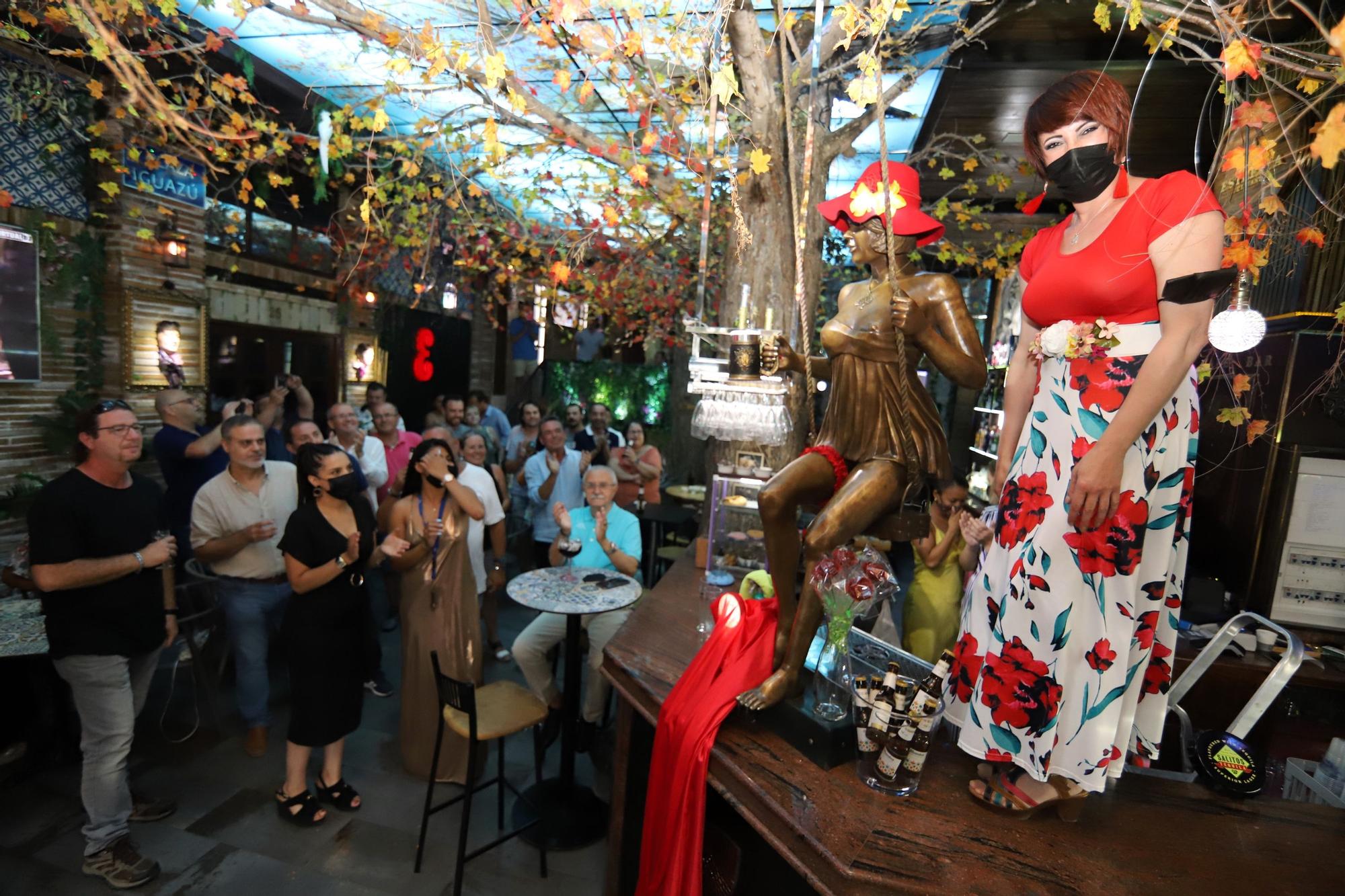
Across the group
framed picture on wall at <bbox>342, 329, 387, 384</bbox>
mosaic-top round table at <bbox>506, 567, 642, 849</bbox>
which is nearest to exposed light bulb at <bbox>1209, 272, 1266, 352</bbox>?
mosaic-top round table at <bbox>506, 567, 642, 849</bbox>

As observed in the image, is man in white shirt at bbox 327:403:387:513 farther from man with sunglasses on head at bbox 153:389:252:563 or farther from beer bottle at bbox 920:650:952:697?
beer bottle at bbox 920:650:952:697

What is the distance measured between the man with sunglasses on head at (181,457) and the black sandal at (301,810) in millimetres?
2475

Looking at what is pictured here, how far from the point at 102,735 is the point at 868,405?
139 inches

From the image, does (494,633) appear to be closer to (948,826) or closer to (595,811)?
(595,811)

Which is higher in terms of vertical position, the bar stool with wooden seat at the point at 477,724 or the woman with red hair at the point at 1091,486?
the woman with red hair at the point at 1091,486

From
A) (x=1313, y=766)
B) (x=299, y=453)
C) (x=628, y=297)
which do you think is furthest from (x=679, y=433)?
(x=1313, y=766)

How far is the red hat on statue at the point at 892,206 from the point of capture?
6.31 ft

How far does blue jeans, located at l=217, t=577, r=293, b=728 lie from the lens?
3855 mm

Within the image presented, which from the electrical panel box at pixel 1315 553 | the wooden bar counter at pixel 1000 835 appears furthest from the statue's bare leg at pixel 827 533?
the electrical panel box at pixel 1315 553

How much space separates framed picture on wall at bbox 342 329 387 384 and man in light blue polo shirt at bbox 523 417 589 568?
4675 mm

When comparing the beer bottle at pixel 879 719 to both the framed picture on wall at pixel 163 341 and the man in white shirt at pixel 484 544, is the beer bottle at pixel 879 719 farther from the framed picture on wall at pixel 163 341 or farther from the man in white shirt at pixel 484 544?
the framed picture on wall at pixel 163 341

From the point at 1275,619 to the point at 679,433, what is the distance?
8.68 metres

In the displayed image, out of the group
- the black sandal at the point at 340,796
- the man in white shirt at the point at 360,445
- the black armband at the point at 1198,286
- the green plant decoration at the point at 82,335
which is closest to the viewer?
the black armband at the point at 1198,286

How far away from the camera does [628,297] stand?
37.4 feet
